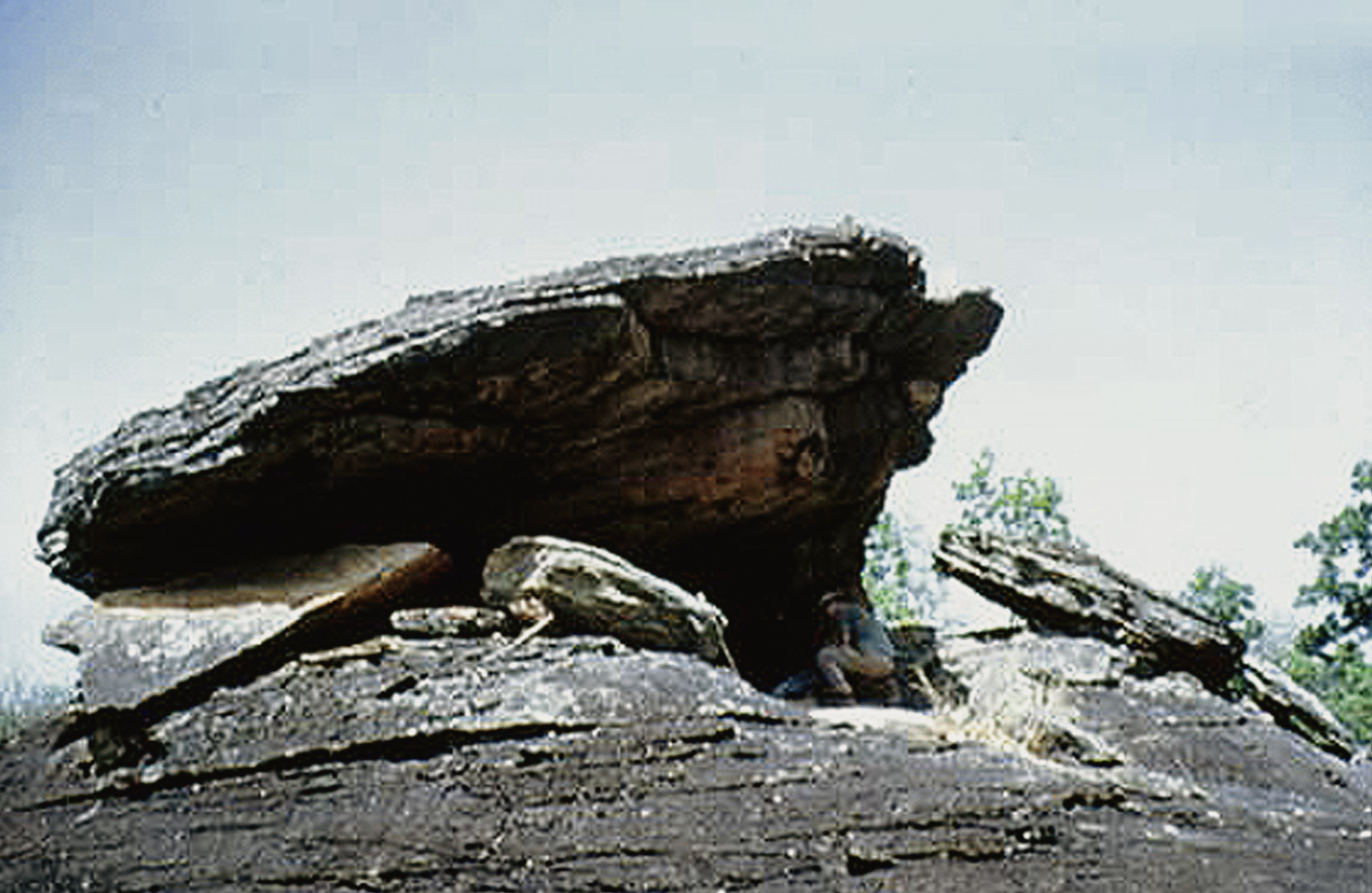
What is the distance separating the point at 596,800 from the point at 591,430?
6.19 meters

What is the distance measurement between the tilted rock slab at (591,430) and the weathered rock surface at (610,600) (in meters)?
2.47

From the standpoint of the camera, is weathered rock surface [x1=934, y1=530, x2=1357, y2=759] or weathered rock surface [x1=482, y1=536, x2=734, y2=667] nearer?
weathered rock surface [x1=482, y1=536, x2=734, y2=667]

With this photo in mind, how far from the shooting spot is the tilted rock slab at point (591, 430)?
8531 mm

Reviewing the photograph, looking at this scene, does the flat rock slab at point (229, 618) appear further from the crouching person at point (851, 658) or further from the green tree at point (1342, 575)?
the green tree at point (1342, 575)

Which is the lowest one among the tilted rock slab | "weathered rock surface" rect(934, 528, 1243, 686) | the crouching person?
the crouching person

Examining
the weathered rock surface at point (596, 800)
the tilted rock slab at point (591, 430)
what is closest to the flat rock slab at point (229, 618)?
the weathered rock surface at point (596, 800)

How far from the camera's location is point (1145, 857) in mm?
4125

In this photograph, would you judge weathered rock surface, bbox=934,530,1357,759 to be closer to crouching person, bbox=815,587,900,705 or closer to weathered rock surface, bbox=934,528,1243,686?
weathered rock surface, bbox=934,528,1243,686

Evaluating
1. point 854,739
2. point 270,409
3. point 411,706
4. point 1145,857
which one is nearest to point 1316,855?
point 1145,857

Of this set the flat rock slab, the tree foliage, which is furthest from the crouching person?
the tree foliage

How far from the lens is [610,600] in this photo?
7.38 metres

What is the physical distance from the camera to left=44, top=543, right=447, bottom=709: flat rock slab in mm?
6934

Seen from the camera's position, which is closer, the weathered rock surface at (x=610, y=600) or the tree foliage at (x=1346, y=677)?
the weathered rock surface at (x=610, y=600)

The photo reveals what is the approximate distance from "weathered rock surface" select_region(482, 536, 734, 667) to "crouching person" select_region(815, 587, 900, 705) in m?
2.96
